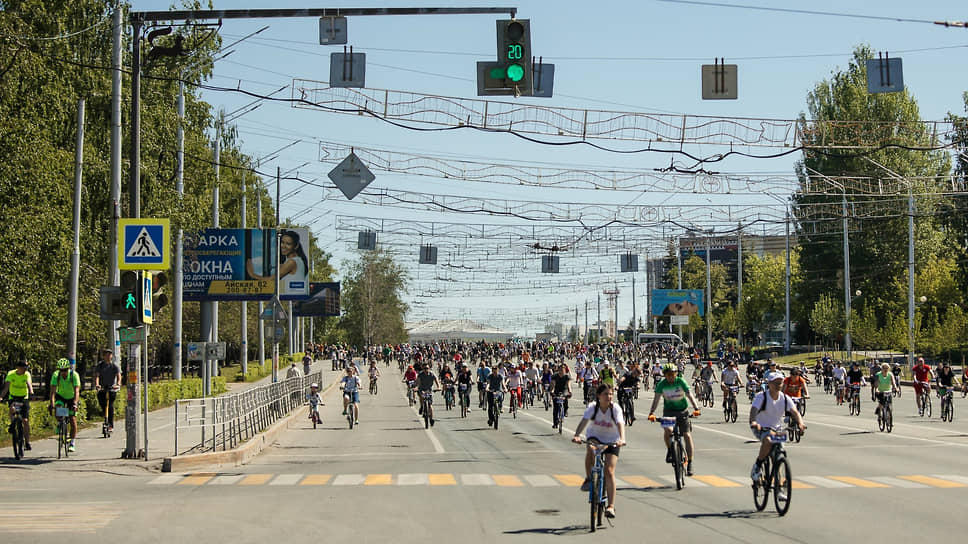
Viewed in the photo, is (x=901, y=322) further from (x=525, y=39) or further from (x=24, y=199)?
(x=525, y=39)

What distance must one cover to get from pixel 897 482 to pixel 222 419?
1186cm

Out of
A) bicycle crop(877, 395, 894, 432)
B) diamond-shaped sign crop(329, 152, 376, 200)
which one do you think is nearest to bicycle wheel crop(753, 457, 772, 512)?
diamond-shaped sign crop(329, 152, 376, 200)

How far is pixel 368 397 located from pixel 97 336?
16.8m

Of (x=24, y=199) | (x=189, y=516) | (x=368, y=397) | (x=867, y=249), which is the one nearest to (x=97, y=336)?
(x=24, y=199)

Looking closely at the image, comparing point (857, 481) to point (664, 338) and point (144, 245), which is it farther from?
point (664, 338)

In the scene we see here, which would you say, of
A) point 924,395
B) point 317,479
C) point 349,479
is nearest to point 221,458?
point 317,479

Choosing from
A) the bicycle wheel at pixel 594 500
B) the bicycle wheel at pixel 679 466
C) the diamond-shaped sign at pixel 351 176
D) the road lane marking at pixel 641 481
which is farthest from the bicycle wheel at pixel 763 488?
the diamond-shaped sign at pixel 351 176

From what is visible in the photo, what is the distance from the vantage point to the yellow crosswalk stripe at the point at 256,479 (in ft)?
52.9

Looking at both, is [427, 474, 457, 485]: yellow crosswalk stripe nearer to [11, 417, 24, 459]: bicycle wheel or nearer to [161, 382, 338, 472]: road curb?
[161, 382, 338, 472]: road curb

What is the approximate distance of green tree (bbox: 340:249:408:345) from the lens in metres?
134

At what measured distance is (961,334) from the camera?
6272cm

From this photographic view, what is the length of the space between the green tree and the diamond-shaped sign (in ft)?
342

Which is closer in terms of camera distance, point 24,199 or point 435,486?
point 435,486

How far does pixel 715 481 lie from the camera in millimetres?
16234
